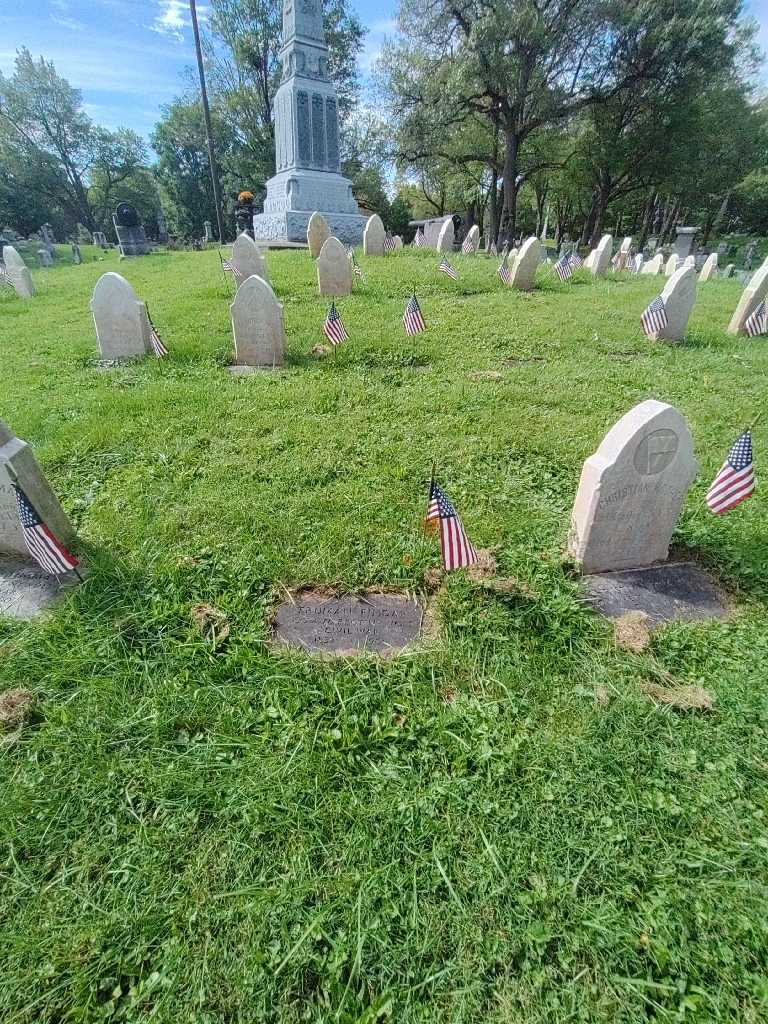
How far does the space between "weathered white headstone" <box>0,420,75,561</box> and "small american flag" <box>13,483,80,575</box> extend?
0.45 feet

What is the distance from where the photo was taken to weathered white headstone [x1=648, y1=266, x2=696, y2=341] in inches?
279

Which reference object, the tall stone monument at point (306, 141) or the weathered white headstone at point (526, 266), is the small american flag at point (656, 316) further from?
→ the tall stone monument at point (306, 141)

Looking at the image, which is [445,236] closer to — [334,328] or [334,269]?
[334,269]

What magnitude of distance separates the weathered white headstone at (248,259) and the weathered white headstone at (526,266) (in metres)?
5.31

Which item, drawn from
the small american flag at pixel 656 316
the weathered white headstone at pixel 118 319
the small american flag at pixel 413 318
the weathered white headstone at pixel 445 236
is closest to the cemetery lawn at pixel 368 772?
the weathered white headstone at pixel 118 319

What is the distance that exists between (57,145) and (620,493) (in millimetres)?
65756

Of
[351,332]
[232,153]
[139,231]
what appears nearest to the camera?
[351,332]

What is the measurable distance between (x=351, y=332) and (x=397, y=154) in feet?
79.9

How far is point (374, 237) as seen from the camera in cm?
1398

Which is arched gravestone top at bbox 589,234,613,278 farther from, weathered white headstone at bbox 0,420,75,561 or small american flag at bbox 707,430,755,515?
weathered white headstone at bbox 0,420,75,561

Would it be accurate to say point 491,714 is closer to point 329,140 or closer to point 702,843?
point 702,843

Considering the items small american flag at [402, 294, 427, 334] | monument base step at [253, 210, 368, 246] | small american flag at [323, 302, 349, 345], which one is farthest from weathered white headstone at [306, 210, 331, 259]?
small american flag at [323, 302, 349, 345]

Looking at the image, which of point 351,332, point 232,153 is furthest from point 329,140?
point 232,153

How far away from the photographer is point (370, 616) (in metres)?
2.76
